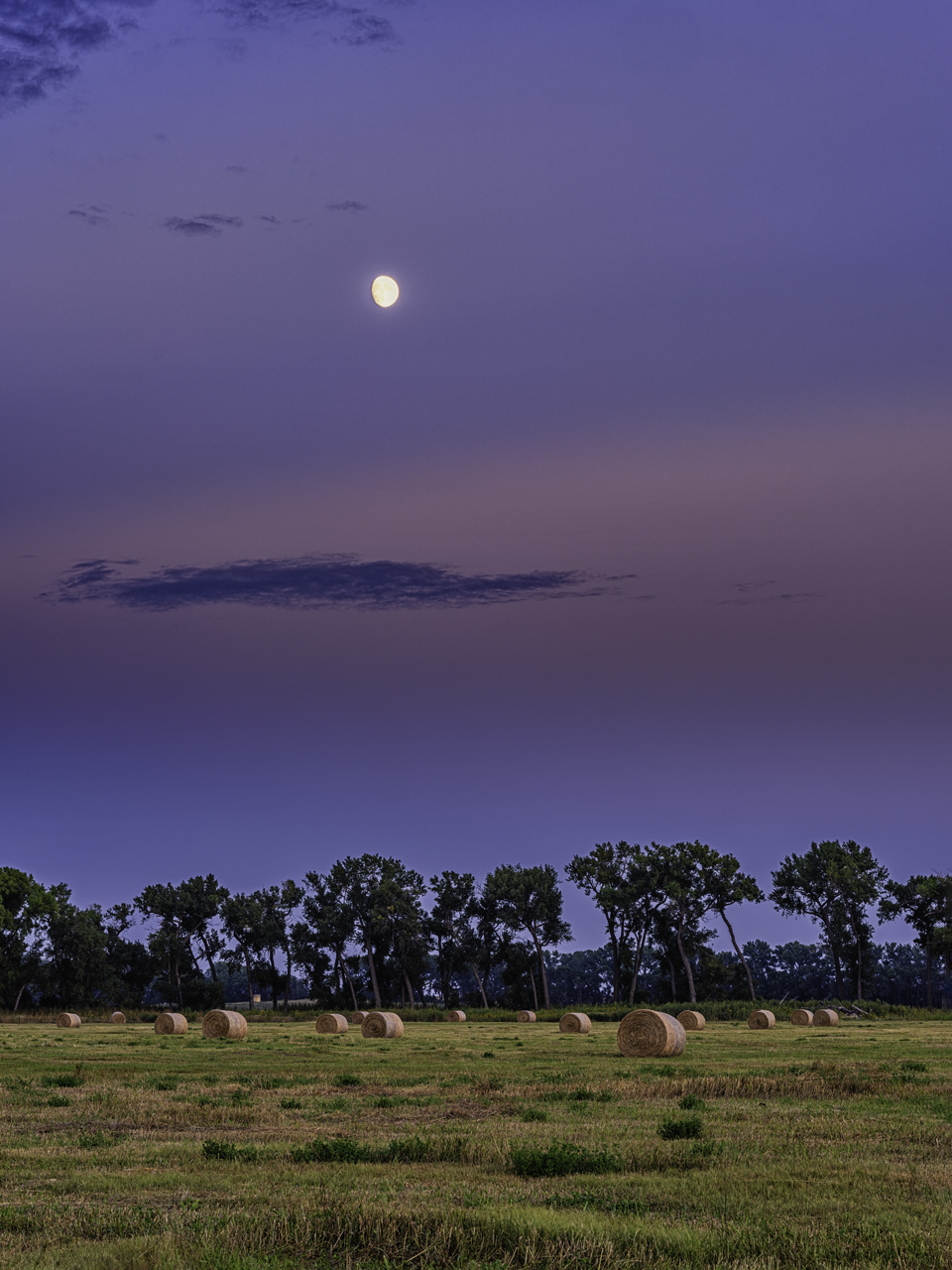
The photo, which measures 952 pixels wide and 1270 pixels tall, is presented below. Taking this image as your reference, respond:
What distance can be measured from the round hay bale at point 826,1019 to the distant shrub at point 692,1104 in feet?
181

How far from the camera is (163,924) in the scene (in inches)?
5138

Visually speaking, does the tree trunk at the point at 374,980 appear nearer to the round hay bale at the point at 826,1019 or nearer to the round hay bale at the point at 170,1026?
the round hay bale at the point at 826,1019

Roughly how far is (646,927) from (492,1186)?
111 meters

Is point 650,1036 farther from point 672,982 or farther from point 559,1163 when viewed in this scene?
point 672,982

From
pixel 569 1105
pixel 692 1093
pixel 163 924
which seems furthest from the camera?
pixel 163 924

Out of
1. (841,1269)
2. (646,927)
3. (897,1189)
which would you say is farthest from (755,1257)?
(646,927)

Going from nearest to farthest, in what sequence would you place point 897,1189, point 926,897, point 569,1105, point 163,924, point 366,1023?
point 897,1189 < point 569,1105 < point 366,1023 < point 926,897 < point 163,924

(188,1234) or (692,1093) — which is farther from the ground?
(188,1234)

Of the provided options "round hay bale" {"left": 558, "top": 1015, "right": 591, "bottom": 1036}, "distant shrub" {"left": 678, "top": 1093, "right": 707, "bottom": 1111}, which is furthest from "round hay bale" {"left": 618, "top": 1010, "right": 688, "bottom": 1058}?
"round hay bale" {"left": 558, "top": 1015, "right": 591, "bottom": 1036}

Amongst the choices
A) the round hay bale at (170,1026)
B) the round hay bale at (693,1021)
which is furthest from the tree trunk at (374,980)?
the round hay bale at (693,1021)

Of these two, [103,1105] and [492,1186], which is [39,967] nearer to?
[103,1105]

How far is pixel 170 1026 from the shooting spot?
62.4 metres

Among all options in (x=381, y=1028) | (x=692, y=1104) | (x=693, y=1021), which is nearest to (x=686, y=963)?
(x=693, y=1021)

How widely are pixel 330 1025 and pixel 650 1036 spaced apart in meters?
32.0
